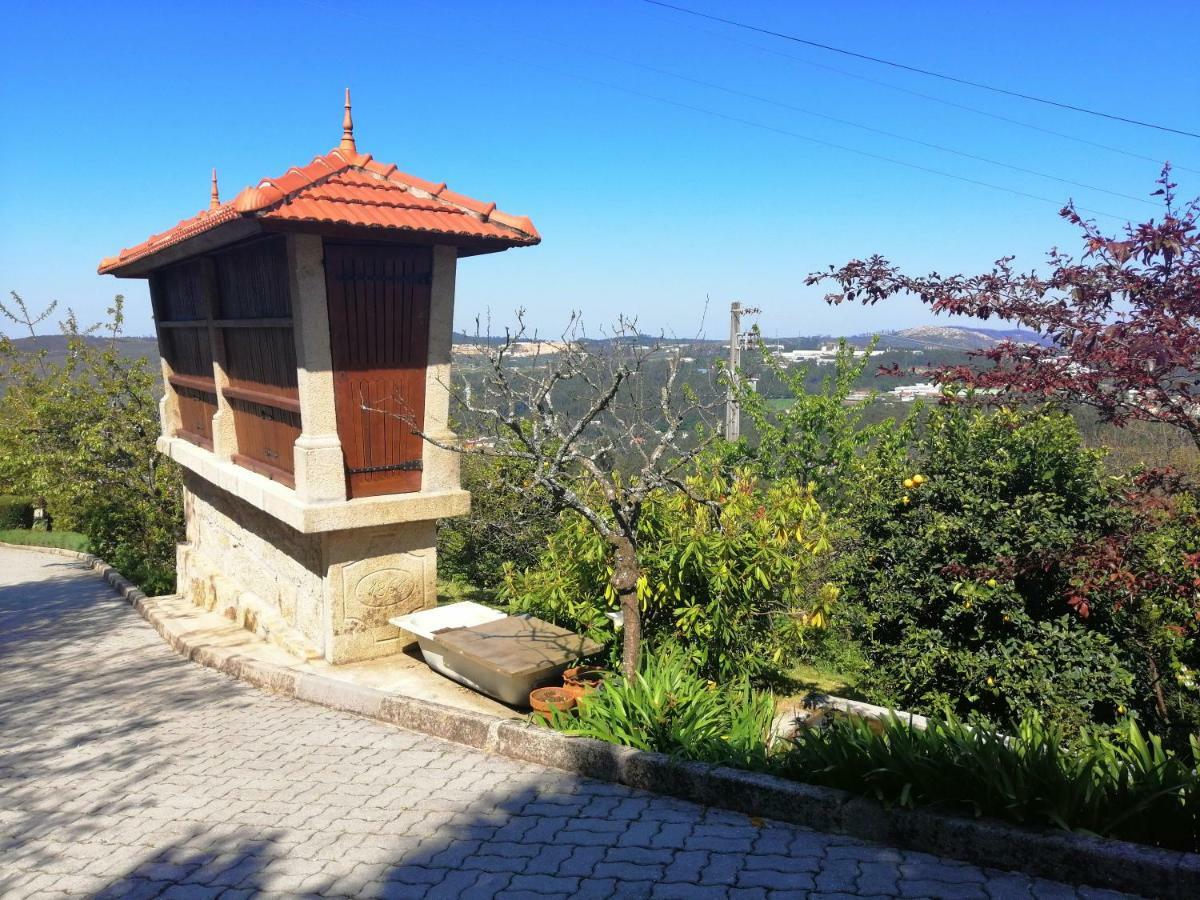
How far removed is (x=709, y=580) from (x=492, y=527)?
Answer: 6.22 meters

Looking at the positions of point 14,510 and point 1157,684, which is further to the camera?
point 14,510

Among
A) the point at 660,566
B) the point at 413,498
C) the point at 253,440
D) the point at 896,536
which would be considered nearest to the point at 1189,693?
the point at 896,536

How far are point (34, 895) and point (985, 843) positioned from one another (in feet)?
13.1

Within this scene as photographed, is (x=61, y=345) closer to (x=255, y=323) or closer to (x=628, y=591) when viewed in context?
(x=255, y=323)

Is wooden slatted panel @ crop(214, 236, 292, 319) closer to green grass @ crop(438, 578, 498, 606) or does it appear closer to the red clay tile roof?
the red clay tile roof

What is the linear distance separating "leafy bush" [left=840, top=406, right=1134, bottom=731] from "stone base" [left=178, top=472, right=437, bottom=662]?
3474 mm

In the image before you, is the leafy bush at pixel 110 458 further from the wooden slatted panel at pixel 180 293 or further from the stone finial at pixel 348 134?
the stone finial at pixel 348 134

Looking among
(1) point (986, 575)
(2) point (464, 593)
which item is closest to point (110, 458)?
(2) point (464, 593)

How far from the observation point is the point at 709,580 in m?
5.91

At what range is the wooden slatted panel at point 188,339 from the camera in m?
9.30

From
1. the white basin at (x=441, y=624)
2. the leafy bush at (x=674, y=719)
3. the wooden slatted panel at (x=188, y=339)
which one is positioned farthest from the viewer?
the wooden slatted panel at (x=188, y=339)

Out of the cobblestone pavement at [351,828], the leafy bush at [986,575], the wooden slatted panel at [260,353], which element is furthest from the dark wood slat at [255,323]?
the leafy bush at [986,575]

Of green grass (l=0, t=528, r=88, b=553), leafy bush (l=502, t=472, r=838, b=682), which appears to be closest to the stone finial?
leafy bush (l=502, t=472, r=838, b=682)

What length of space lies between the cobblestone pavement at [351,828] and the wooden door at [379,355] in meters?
1.96
